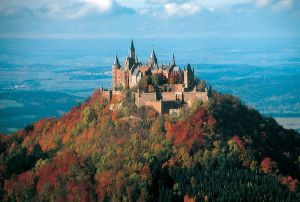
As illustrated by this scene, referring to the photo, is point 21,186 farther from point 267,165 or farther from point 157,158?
point 267,165

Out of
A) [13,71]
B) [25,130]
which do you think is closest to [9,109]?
[25,130]

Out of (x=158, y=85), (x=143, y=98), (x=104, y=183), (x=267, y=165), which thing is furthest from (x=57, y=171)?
(x=267, y=165)

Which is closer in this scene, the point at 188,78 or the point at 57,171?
the point at 57,171

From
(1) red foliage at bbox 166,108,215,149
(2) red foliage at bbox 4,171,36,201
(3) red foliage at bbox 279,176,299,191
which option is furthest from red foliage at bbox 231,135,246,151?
(2) red foliage at bbox 4,171,36,201

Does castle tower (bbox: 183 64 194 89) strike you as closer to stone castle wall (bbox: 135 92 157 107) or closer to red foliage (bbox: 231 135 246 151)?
stone castle wall (bbox: 135 92 157 107)

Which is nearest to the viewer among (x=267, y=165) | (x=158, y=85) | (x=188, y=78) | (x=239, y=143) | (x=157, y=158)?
(x=267, y=165)
